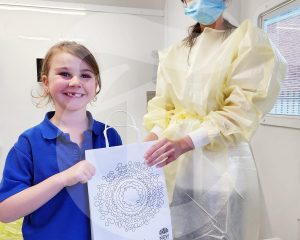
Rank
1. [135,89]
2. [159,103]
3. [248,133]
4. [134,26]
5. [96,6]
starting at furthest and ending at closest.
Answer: [96,6] < [134,26] < [135,89] < [159,103] < [248,133]

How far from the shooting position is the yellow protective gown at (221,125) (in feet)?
2.28

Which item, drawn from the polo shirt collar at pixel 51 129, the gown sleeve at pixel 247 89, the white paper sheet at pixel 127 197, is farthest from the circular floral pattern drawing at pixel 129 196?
the gown sleeve at pixel 247 89

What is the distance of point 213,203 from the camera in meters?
0.74

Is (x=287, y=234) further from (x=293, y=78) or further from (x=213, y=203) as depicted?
(x=293, y=78)

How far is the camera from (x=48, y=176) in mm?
519

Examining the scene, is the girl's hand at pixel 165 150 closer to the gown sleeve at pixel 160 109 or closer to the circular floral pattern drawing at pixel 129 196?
the circular floral pattern drawing at pixel 129 196

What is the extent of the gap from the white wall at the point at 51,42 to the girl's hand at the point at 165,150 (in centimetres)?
49

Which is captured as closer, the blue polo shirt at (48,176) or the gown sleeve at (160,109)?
the blue polo shirt at (48,176)

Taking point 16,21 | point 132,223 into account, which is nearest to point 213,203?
point 132,223

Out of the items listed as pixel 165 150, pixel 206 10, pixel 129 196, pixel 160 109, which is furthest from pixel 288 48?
pixel 129 196

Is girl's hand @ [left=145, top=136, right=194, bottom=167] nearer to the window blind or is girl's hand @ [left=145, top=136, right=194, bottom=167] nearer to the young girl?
the young girl

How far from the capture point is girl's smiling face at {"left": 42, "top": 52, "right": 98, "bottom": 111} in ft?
1.79

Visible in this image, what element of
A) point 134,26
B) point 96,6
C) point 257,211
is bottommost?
point 257,211

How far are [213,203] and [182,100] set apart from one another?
0.29m
